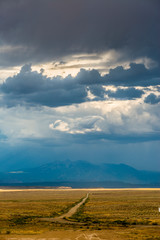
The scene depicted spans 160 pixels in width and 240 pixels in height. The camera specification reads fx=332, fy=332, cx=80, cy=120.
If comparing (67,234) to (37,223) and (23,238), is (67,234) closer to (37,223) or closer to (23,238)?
(23,238)

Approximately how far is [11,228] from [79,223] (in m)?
11.3

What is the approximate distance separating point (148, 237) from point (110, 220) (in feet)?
57.6

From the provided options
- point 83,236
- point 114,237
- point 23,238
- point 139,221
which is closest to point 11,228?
point 23,238

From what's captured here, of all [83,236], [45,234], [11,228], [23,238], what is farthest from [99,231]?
[11,228]

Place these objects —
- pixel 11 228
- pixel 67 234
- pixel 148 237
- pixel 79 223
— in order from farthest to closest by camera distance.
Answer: pixel 79 223
pixel 11 228
pixel 67 234
pixel 148 237

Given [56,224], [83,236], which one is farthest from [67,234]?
[56,224]

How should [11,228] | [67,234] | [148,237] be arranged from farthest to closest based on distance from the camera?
[11,228], [67,234], [148,237]

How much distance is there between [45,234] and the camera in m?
45.8

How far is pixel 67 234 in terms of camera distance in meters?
45.4

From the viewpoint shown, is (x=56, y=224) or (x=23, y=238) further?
(x=56, y=224)

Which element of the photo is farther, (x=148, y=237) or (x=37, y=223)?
(x=37, y=223)

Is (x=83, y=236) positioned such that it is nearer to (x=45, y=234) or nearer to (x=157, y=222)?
(x=45, y=234)

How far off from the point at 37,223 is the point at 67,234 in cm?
1335

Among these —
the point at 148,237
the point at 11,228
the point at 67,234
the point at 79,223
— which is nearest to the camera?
the point at 148,237
